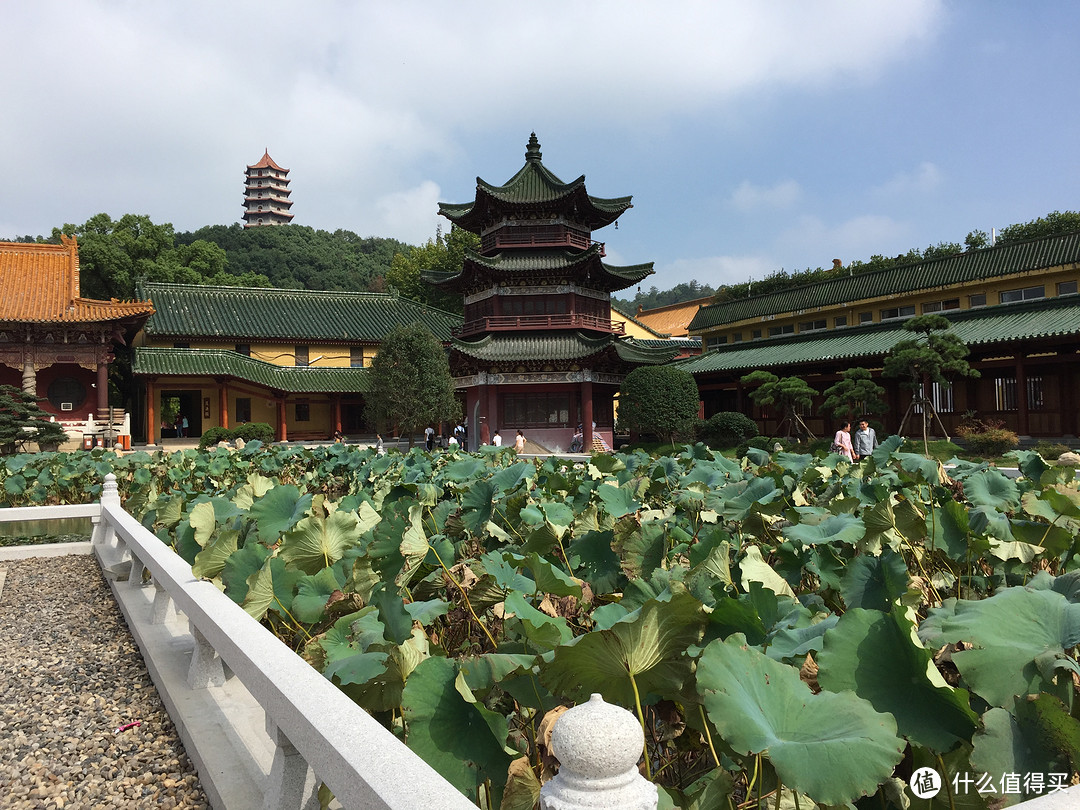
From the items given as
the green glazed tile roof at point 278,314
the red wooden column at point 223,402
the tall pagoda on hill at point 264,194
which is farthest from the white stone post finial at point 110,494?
the tall pagoda on hill at point 264,194

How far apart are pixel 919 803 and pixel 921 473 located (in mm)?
2367

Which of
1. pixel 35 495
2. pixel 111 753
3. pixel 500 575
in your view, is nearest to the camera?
pixel 500 575

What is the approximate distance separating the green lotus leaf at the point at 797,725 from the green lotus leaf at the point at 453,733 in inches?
16.7

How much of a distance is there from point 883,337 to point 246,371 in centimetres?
2074

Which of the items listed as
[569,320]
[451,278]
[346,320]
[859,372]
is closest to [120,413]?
[346,320]

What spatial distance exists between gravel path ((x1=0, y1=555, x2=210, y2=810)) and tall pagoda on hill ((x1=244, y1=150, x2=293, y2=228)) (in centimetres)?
8201

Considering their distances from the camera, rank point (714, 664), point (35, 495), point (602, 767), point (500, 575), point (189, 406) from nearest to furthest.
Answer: point (602, 767), point (714, 664), point (500, 575), point (35, 495), point (189, 406)

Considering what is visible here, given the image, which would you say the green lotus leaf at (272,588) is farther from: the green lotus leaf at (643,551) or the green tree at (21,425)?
the green tree at (21,425)

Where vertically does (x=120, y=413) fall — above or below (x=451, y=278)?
below

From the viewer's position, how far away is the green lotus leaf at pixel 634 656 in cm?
107

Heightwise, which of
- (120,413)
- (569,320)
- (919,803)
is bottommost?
(919,803)

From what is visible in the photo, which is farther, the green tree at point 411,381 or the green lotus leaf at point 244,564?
the green tree at point 411,381

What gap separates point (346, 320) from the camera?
101 feet

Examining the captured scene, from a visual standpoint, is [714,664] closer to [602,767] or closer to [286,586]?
[602,767]
